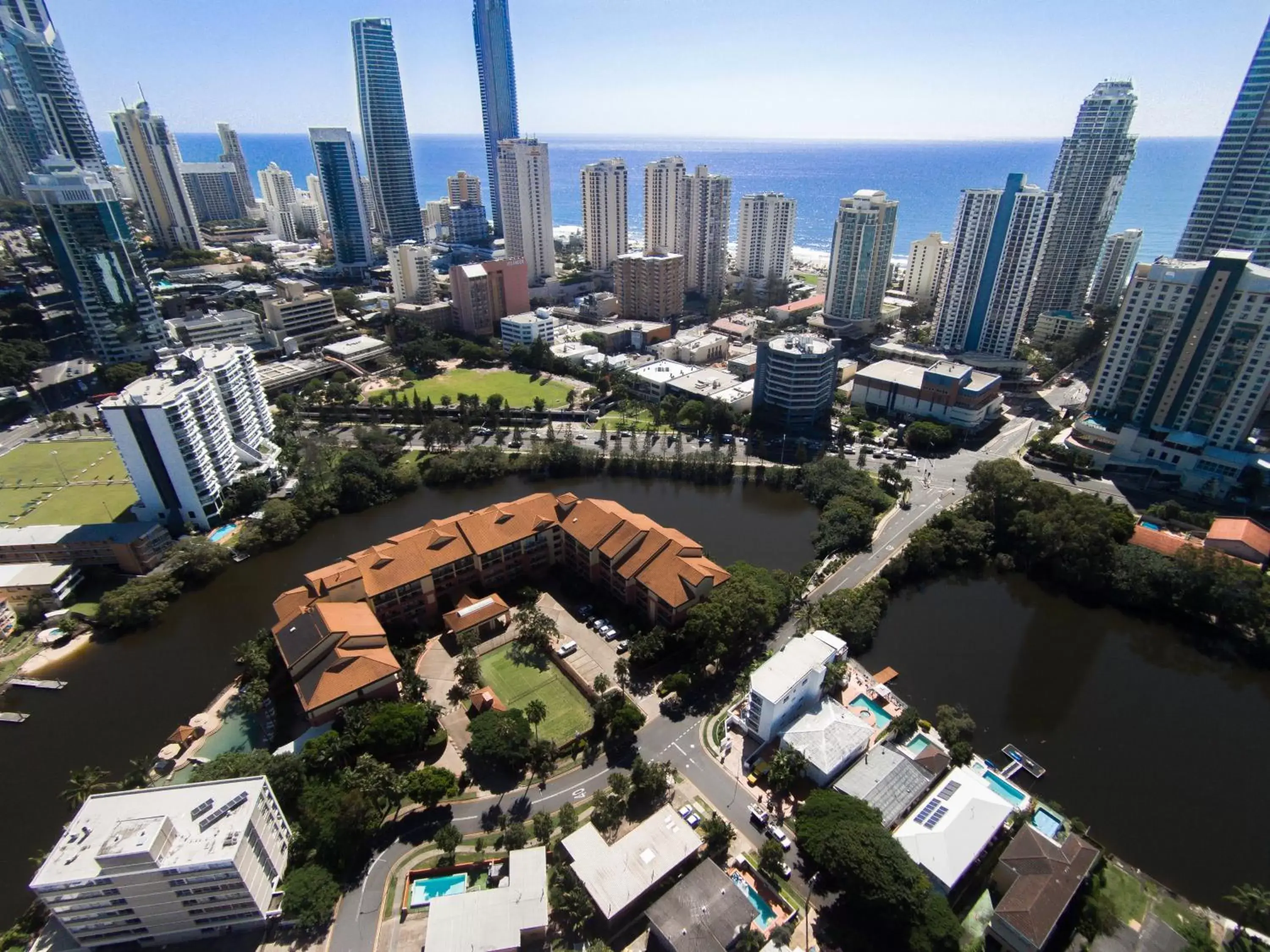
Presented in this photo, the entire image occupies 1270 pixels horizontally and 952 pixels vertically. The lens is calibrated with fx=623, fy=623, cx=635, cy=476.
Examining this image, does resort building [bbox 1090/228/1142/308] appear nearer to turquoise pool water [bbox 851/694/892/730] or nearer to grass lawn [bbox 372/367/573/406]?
grass lawn [bbox 372/367/573/406]

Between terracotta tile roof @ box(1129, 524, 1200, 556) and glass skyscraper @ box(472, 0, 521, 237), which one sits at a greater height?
glass skyscraper @ box(472, 0, 521, 237)

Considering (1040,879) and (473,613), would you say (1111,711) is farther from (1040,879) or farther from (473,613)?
(473,613)

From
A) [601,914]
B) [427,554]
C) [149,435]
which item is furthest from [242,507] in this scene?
[601,914]

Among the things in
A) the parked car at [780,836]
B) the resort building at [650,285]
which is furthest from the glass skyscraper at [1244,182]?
the parked car at [780,836]

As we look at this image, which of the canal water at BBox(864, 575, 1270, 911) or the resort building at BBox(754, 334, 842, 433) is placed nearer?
the canal water at BBox(864, 575, 1270, 911)

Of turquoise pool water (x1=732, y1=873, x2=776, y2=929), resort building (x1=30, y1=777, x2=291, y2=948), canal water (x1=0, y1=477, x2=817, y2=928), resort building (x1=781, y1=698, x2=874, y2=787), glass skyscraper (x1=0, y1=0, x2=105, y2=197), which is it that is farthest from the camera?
glass skyscraper (x1=0, y1=0, x2=105, y2=197)

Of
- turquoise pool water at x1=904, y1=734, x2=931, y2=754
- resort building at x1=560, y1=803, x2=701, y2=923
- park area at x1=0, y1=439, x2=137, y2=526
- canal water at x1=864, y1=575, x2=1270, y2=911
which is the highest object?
resort building at x1=560, y1=803, x2=701, y2=923

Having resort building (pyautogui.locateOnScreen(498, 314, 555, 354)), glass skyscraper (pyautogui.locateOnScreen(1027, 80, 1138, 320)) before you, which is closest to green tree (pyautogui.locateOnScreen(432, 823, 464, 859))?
resort building (pyautogui.locateOnScreen(498, 314, 555, 354))
